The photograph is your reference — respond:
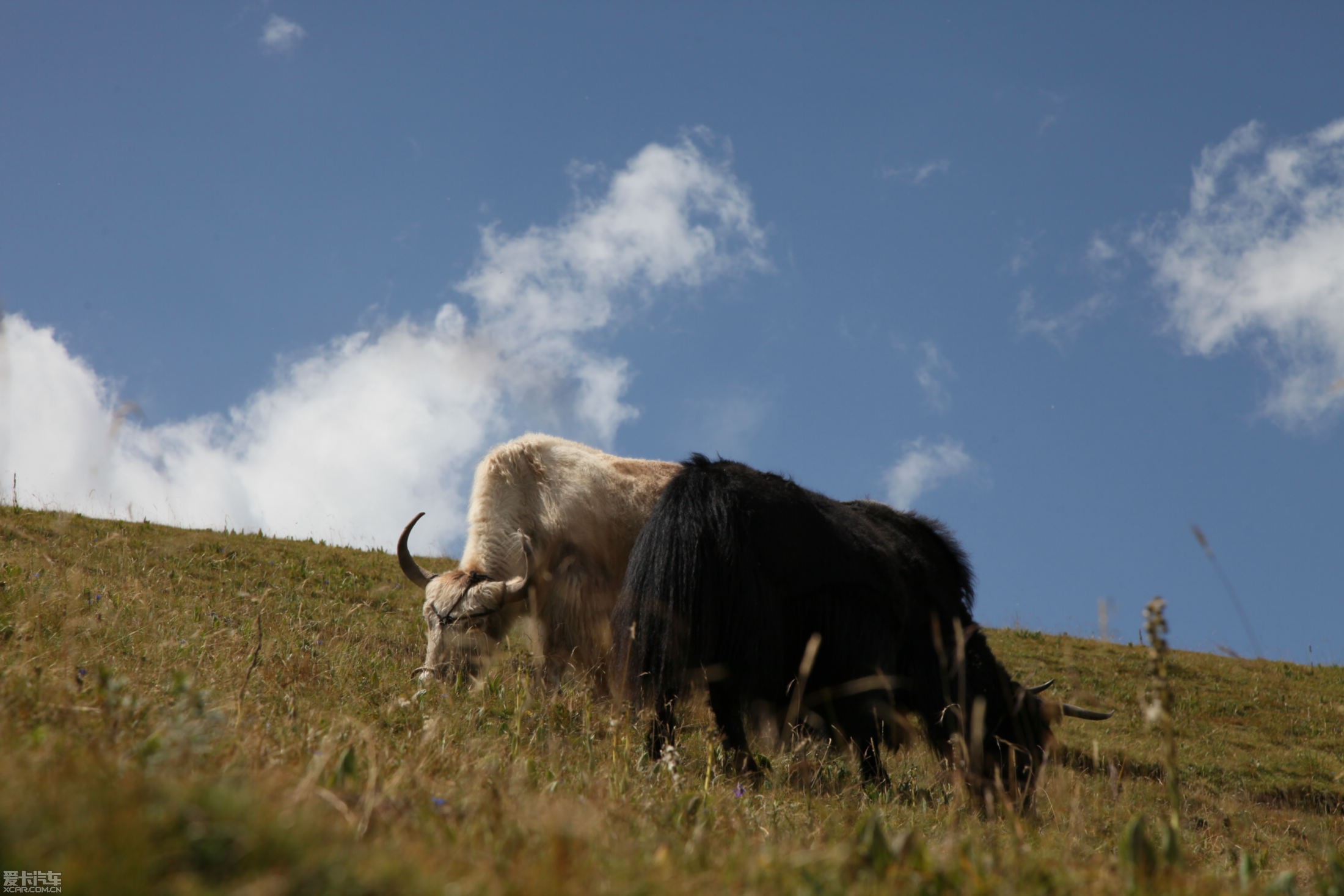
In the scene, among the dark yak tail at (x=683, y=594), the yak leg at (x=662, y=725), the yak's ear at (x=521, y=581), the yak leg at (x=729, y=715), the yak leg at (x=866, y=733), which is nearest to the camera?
the yak leg at (x=662, y=725)

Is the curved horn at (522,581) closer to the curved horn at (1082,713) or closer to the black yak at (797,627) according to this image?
the black yak at (797,627)

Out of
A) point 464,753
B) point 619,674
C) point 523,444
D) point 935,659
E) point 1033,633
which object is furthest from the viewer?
point 1033,633

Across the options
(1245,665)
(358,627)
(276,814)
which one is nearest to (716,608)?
(276,814)

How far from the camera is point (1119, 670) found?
15.0 meters

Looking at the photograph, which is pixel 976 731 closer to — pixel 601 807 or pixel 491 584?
pixel 601 807

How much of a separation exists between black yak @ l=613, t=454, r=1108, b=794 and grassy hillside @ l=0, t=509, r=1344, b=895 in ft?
1.11

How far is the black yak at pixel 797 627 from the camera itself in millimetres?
5191

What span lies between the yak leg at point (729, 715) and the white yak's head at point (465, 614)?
238 centimetres

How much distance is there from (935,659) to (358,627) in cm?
552

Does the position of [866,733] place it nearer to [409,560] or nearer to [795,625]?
[795,625]

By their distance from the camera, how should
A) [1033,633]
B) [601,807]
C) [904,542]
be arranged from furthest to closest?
[1033,633] < [904,542] < [601,807]

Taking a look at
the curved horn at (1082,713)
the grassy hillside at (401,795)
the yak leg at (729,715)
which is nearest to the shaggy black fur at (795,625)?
the yak leg at (729,715)

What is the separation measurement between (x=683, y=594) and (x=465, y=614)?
2.72m

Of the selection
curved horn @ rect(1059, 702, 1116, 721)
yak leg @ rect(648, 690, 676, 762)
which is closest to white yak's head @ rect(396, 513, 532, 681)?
yak leg @ rect(648, 690, 676, 762)
